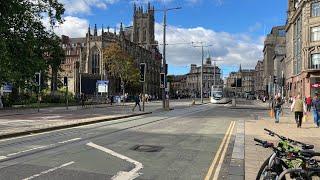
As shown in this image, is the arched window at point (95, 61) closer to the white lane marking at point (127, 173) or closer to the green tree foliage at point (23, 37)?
the green tree foliage at point (23, 37)

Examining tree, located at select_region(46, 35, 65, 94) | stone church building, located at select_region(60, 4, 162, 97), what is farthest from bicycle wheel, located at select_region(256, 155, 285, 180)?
stone church building, located at select_region(60, 4, 162, 97)

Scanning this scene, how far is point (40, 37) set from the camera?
1834 inches

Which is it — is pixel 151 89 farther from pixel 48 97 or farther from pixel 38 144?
pixel 38 144

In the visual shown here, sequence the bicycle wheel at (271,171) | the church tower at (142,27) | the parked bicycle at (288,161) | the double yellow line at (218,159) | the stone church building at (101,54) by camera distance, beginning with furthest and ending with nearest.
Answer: the church tower at (142,27)
the stone church building at (101,54)
the double yellow line at (218,159)
the bicycle wheel at (271,171)
the parked bicycle at (288,161)

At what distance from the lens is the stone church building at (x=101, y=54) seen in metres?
106

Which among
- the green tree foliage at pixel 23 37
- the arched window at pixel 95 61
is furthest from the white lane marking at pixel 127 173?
the arched window at pixel 95 61

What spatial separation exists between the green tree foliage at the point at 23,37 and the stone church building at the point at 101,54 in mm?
25149

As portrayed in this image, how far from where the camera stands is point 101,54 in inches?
4643

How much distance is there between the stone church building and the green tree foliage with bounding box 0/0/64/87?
25149 millimetres

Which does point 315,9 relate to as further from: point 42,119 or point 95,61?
point 95,61

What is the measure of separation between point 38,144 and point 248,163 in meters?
6.84

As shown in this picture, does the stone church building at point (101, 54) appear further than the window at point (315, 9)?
Yes

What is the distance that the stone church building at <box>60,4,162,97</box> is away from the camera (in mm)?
106250

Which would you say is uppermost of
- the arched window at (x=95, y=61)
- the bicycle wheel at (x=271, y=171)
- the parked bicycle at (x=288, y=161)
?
the arched window at (x=95, y=61)
